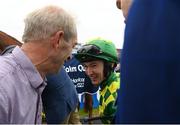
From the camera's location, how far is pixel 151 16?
104 centimetres

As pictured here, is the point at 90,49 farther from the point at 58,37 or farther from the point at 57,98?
the point at 58,37

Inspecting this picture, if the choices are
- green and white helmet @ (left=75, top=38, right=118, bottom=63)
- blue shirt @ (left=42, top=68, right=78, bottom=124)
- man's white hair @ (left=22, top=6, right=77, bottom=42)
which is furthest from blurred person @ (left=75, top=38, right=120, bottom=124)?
man's white hair @ (left=22, top=6, right=77, bottom=42)

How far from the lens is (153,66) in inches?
39.6

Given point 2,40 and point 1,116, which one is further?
point 2,40

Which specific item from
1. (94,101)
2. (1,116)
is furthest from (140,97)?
(94,101)

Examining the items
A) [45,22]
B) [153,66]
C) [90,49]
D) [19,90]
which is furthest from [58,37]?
[153,66]

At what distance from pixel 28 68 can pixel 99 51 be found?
1.29 m

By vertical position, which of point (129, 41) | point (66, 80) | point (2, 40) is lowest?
point (66, 80)

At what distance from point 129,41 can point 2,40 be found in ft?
8.08

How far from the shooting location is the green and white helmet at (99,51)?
130 inches

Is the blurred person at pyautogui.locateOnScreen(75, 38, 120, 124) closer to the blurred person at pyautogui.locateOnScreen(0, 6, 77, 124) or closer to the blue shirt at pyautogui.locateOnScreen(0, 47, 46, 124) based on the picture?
the blurred person at pyautogui.locateOnScreen(0, 6, 77, 124)

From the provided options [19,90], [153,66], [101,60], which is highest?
[153,66]

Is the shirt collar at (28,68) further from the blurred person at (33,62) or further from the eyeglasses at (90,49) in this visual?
the eyeglasses at (90,49)

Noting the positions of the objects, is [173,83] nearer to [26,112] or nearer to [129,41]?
[129,41]
